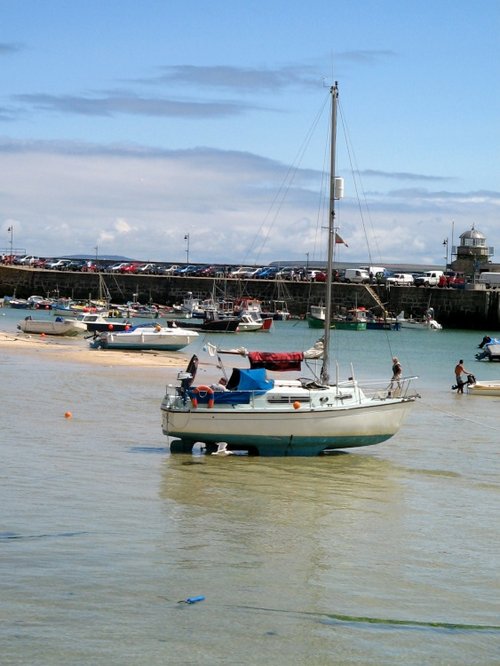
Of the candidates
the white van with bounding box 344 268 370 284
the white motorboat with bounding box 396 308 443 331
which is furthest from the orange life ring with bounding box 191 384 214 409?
the white van with bounding box 344 268 370 284

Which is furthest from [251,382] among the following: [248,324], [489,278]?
[489,278]

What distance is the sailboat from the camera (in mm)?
21062

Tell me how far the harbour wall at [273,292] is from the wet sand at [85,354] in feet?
124

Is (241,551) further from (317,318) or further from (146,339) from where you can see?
(317,318)

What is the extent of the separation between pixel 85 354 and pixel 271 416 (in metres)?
27.5

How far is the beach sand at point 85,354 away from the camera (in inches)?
1730

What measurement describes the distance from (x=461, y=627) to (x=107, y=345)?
3934 centimetres

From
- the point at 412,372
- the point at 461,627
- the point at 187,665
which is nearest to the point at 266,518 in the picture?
the point at 461,627

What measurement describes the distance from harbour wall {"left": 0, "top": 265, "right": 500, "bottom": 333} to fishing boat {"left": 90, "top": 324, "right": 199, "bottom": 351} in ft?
131

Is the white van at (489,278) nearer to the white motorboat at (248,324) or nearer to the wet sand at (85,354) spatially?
the white motorboat at (248,324)

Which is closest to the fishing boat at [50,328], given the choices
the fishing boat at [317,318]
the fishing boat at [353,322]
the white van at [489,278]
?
the fishing boat at [317,318]

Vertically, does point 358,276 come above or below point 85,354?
above

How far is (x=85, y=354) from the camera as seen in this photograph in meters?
47.5

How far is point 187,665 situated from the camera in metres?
10.4
